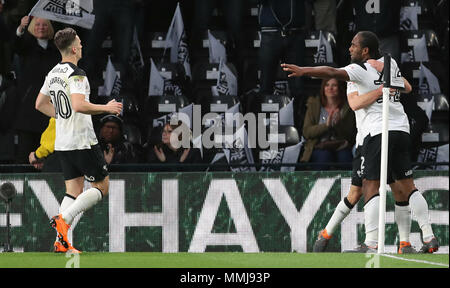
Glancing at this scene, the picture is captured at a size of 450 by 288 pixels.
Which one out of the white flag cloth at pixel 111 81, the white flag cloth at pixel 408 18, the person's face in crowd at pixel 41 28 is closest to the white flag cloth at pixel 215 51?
the white flag cloth at pixel 111 81

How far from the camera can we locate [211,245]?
10406 millimetres

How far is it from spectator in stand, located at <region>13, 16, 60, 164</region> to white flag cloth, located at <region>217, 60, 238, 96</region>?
2253mm

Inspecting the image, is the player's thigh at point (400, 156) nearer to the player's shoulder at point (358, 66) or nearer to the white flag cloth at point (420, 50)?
the player's shoulder at point (358, 66)

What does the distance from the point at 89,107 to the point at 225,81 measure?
15.1ft

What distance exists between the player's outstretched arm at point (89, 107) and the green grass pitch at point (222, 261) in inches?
45.9

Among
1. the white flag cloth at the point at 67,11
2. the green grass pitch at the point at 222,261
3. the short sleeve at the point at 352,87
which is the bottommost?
the green grass pitch at the point at 222,261

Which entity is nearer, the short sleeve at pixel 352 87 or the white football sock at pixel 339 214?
the short sleeve at pixel 352 87

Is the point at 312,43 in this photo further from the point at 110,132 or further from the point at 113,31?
the point at 110,132

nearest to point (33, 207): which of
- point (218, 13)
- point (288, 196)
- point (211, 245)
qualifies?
point (211, 245)

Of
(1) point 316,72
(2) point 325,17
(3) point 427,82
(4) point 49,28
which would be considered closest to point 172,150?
(4) point 49,28

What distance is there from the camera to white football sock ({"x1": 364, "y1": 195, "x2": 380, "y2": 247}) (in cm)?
859

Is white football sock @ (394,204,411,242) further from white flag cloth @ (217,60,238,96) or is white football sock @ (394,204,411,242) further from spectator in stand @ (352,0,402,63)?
white flag cloth @ (217,60,238,96)

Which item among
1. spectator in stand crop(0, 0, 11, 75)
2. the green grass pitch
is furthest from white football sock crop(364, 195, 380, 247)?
spectator in stand crop(0, 0, 11, 75)

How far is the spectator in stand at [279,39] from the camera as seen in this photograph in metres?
12.4
